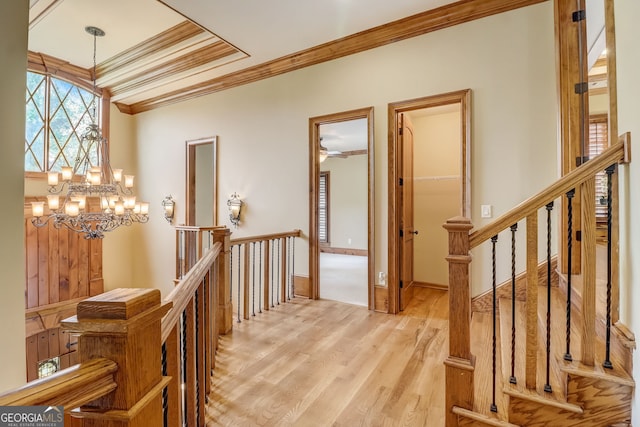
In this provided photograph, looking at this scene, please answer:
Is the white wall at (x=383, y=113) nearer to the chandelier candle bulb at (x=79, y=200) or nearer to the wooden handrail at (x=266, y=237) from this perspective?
the wooden handrail at (x=266, y=237)

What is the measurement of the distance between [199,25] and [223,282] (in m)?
2.80

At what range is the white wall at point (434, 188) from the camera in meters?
4.57

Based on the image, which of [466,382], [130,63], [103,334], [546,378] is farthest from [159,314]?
[130,63]

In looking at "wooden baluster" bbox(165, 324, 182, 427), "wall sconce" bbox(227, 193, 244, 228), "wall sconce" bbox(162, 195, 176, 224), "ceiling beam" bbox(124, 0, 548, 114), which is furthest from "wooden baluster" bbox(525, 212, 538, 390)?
"wall sconce" bbox(162, 195, 176, 224)

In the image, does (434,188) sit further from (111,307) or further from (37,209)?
(37,209)

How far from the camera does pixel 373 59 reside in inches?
140

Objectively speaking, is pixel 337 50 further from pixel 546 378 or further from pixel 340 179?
pixel 340 179

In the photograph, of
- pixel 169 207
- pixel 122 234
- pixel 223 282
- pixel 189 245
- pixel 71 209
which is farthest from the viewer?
pixel 122 234

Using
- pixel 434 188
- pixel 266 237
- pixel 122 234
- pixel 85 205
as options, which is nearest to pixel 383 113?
pixel 434 188

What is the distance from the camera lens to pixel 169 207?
5430mm

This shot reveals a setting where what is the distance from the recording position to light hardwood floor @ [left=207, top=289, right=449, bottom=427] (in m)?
1.79

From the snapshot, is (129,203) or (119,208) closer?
(119,208)

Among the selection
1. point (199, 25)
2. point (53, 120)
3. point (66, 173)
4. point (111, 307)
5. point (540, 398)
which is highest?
point (199, 25)

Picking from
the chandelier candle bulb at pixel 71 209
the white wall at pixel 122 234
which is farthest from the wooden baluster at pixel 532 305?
the white wall at pixel 122 234
